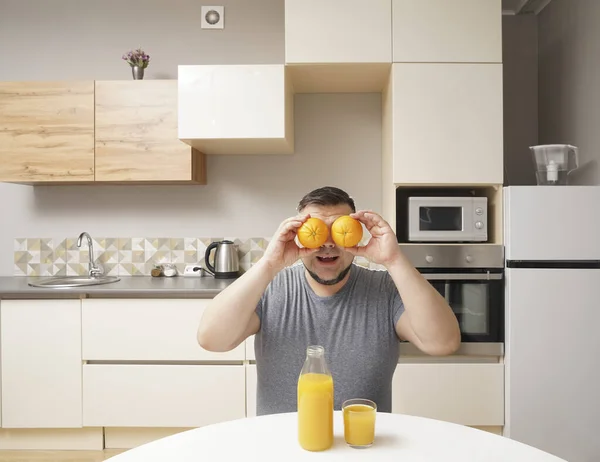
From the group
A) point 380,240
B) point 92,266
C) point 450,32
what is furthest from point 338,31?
point 92,266

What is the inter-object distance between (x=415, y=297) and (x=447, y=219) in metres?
1.30

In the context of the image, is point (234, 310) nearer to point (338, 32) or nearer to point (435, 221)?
point (435, 221)

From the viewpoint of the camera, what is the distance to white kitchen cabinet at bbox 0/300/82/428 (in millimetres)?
2564

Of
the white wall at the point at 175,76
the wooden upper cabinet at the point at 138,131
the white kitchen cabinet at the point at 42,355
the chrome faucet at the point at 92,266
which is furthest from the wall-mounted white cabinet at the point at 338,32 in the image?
the white kitchen cabinet at the point at 42,355

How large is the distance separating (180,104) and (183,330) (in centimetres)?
119

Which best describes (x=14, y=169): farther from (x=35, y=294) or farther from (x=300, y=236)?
(x=300, y=236)

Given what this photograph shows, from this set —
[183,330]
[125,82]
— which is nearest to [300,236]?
[183,330]

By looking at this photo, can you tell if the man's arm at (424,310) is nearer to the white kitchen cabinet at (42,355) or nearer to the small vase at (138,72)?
the white kitchen cabinet at (42,355)

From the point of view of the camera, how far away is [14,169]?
2.81 meters

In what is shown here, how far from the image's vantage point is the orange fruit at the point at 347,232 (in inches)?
53.2

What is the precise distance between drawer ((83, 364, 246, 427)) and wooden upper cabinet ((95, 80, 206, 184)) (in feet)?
3.52

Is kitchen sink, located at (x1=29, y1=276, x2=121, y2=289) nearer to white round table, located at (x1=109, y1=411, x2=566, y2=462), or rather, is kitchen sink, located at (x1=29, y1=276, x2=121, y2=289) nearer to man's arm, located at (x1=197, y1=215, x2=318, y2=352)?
man's arm, located at (x1=197, y1=215, x2=318, y2=352)

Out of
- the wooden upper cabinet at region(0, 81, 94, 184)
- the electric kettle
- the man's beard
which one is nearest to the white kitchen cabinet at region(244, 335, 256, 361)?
the electric kettle

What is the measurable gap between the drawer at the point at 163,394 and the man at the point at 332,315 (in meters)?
1.16
